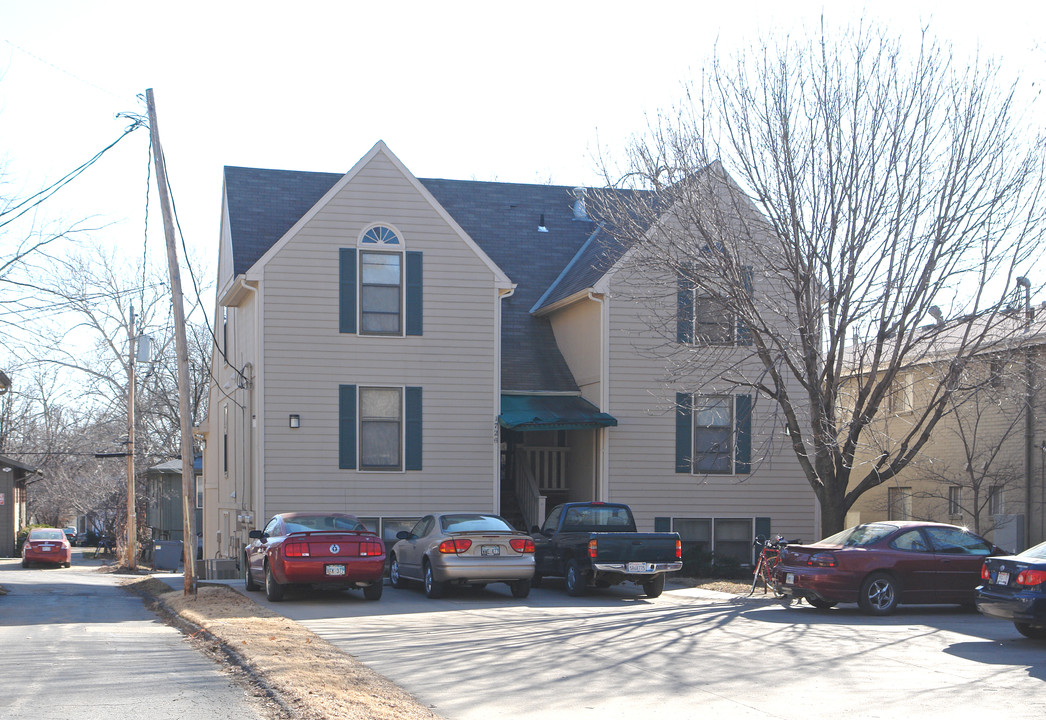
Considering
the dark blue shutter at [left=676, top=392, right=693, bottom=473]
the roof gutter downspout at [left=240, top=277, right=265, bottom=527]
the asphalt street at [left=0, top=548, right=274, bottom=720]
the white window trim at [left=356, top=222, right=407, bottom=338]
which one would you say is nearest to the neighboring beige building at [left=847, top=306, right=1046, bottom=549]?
the dark blue shutter at [left=676, top=392, right=693, bottom=473]

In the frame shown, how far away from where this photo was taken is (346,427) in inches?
911

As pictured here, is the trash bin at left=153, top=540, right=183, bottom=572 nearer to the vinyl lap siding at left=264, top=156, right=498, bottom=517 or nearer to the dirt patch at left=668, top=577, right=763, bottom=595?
the vinyl lap siding at left=264, top=156, right=498, bottom=517

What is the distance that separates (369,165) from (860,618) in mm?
14120

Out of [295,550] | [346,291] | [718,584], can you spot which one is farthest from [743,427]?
[295,550]

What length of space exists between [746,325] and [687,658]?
30.6 ft

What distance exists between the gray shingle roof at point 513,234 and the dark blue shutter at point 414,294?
9.65 feet

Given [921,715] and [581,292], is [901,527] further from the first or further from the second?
[581,292]

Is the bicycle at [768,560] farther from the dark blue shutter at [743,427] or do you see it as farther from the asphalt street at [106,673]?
the asphalt street at [106,673]

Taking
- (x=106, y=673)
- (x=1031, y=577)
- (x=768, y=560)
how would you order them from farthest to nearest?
1. (x=768, y=560)
2. (x=1031, y=577)
3. (x=106, y=673)

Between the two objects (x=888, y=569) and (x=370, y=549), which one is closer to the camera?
(x=888, y=569)

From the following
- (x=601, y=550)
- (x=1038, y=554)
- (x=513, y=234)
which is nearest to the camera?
(x=1038, y=554)

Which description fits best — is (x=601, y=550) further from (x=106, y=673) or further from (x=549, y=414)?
(x=106, y=673)

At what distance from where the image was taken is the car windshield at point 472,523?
18.1 m

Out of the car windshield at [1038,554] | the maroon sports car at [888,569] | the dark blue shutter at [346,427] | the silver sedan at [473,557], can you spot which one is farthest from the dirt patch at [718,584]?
the dark blue shutter at [346,427]
